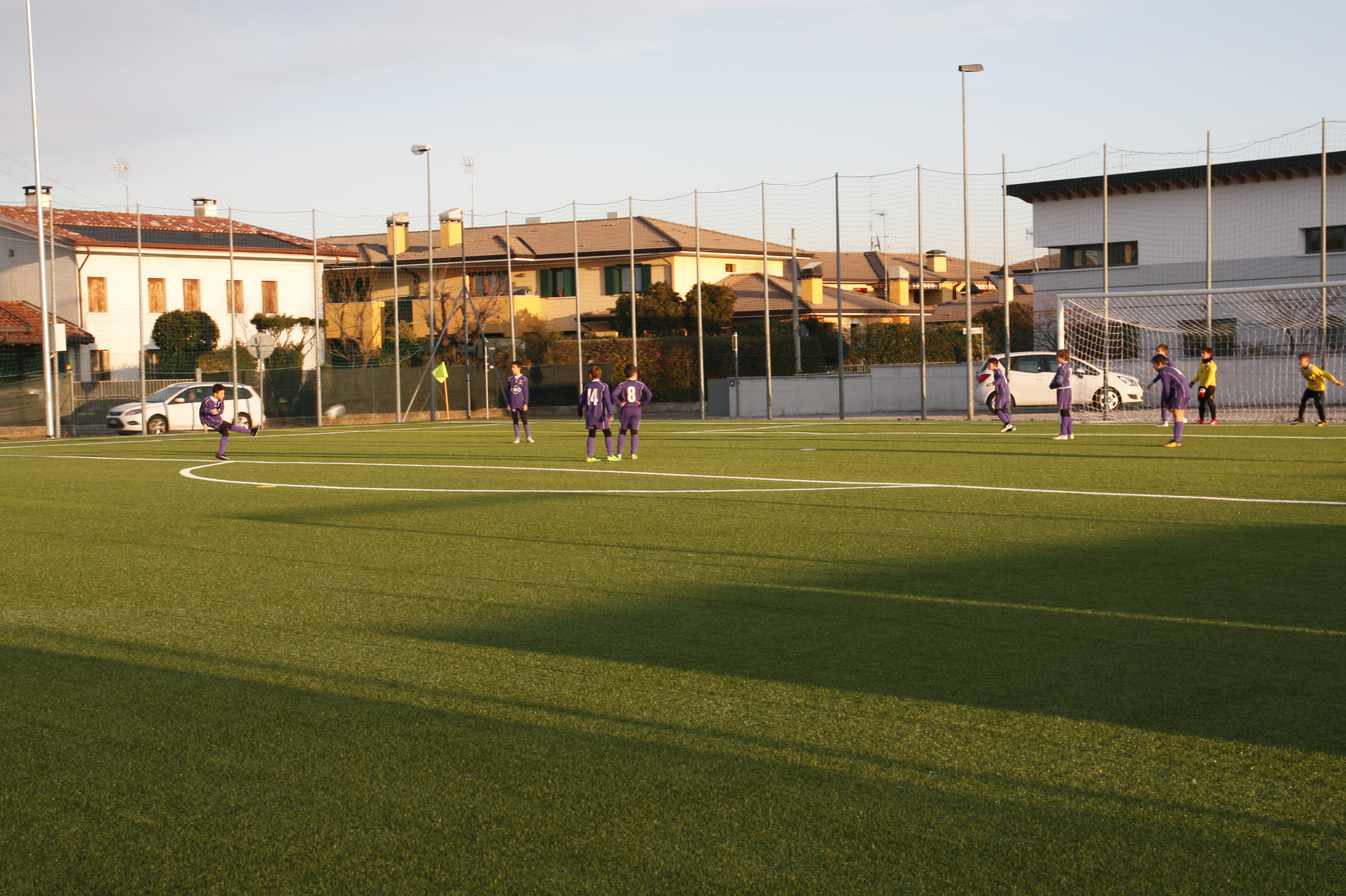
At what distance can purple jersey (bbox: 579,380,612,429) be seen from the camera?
19078 millimetres

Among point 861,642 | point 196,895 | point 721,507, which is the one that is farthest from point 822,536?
point 196,895

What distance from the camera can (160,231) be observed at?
158 ft

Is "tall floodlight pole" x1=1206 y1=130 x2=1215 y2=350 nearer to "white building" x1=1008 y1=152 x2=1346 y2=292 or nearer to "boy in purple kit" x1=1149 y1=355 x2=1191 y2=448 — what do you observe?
"white building" x1=1008 y1=152 x2=1346 y2=292

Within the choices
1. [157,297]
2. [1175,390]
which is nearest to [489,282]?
[157,297]

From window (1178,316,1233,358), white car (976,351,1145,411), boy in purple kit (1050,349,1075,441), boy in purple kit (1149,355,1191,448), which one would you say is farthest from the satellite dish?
boy in purple kit (1149,355,1191,448)

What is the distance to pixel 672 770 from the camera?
4.42m

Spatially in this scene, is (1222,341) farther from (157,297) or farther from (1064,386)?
(157,297)

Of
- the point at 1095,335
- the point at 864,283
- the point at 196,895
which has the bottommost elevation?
the point at 196,895

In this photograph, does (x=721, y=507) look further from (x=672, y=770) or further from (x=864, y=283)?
(x=864, y=283)

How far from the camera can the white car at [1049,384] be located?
31.6m

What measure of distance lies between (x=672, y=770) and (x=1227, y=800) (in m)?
1.88

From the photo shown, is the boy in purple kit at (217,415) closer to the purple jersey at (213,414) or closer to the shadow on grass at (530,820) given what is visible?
the purple jersey at (213,414)

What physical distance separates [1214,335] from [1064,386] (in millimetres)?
12593

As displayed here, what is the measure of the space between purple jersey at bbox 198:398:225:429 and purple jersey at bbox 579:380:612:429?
6.52 m
